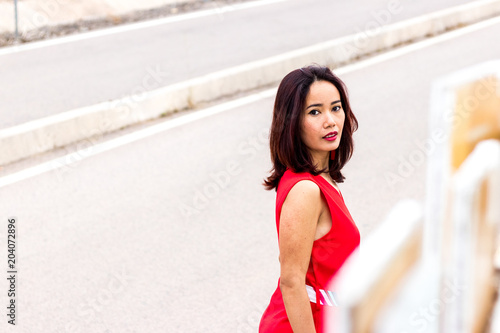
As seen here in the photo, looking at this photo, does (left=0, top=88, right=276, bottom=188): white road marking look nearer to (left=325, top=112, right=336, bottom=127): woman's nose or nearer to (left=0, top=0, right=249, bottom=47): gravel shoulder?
(left=325, top=112, right=336, bottom=127): woman's nose

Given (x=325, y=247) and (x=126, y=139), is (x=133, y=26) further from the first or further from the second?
(x=325, y=247)

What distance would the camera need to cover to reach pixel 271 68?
10.1 metres

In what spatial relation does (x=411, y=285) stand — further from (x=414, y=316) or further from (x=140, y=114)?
(x=140, y=114)

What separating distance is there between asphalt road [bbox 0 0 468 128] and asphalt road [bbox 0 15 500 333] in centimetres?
180

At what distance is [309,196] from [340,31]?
11.0 m

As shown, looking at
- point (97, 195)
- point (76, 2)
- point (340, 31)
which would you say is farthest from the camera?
point (76, 2)

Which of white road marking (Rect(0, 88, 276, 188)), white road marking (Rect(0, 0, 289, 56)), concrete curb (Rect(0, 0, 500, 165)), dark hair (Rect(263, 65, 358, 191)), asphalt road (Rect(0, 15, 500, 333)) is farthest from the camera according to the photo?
white road marking (Rect(0, 0, 289, 56))

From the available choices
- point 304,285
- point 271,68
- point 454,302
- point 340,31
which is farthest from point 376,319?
point 340,31

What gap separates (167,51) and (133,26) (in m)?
2.34

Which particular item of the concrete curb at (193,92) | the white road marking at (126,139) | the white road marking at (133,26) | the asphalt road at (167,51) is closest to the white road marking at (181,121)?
the white road marking at (126,139)

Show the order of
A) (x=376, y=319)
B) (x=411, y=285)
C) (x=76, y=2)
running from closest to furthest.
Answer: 1. (x=376, y=319)
2. (x=411, y=285)
3. (x=76, y=2)

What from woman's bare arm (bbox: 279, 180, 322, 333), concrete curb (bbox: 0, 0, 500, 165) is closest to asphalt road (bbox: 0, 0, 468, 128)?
concrete curb (bbox: 0, 0, 500, 165)

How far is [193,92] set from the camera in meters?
9.06

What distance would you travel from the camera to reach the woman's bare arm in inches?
97.7
